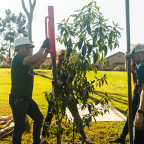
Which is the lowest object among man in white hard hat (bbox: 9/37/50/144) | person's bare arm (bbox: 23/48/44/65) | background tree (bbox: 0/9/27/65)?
man in white hard hat (bbox: 9/37/50/144)

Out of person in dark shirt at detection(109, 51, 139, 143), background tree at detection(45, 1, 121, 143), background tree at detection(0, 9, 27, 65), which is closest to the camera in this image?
background tree at detection(45, 1, 121, 143)

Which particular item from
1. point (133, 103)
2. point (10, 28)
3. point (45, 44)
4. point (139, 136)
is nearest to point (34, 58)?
point (45, 44)

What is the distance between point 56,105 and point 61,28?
1112 millimetres

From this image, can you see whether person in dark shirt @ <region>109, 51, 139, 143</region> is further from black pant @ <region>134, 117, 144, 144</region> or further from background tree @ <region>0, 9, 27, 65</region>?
background tree @ <region>0, 9, 27, 65</region>

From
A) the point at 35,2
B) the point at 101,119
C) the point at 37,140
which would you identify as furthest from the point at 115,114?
the point at 35,2

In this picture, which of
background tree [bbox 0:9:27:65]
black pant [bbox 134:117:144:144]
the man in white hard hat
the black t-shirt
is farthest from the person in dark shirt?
background tree [bbox 0:9:27:65]

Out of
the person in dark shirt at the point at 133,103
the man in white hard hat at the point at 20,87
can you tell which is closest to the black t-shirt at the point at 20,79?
the man in white hard hat at the point at 20,87

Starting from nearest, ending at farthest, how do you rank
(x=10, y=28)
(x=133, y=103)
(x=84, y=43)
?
(x=84, y=43) < (x=133, y=103) < (x=10, y=28)

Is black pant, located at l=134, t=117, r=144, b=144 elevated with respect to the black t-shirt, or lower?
lower

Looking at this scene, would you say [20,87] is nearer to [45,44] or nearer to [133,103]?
[45,44]

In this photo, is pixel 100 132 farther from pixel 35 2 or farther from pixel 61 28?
pixel 35 2

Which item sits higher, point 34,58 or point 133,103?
point 34,58

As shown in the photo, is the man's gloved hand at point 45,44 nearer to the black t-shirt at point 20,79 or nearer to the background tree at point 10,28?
the black t-shirt at point 20,79

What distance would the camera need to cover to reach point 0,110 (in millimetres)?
6145
